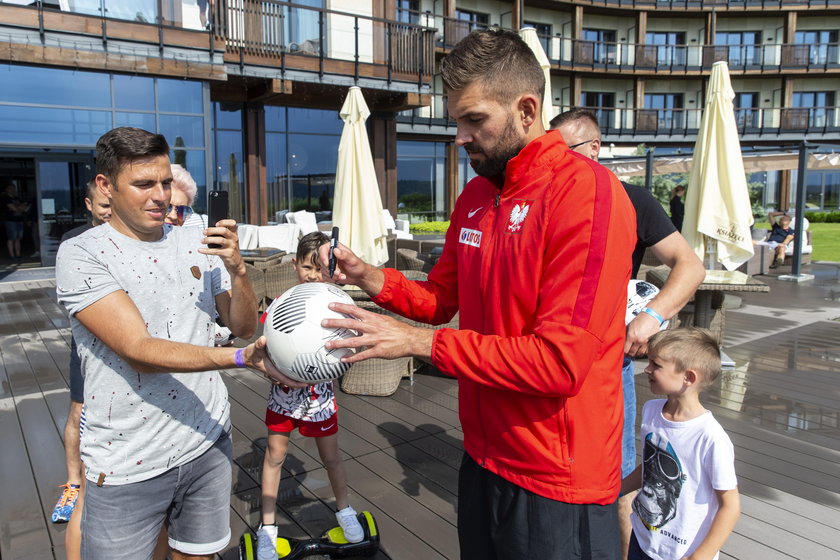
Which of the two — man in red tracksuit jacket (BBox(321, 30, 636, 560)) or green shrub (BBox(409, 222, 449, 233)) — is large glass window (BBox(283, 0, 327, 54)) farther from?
man in red tracksuit jacket (BBox(321, 30, 636, 560))

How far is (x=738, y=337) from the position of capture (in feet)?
22.0

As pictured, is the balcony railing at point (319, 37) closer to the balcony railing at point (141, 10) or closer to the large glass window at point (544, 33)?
the balcony railing at point (141, 10)

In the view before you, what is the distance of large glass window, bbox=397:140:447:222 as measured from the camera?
2147cm

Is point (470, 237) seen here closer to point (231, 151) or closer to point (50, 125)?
point (50, 125)

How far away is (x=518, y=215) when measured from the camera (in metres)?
1.48

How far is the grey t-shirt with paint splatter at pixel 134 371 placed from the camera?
1.70m

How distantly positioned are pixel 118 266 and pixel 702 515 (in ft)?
6.70

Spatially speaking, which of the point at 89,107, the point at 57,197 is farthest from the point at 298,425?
the point at 57,197

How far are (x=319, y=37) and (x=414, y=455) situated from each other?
1268 cm

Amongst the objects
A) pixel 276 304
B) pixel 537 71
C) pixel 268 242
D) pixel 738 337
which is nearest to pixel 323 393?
pixel 276 304

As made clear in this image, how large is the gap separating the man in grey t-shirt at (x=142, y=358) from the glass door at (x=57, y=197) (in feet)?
39.3

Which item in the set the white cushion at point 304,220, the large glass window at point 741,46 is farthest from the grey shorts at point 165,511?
the large glass window at point 741,46

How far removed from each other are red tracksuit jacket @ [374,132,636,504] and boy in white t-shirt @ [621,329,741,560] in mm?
555

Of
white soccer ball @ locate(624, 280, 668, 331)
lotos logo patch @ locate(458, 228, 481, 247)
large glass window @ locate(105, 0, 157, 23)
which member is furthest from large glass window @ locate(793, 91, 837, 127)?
lotos logo patch @ locate(458, 228, 481, 247)
